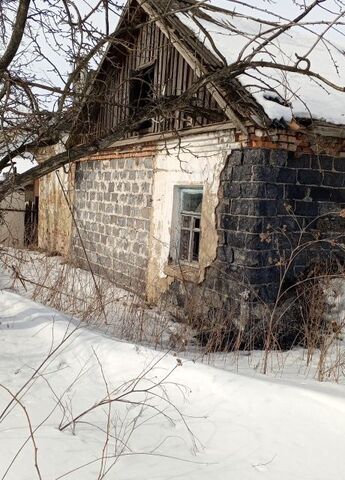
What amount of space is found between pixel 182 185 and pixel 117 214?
2.11 metres

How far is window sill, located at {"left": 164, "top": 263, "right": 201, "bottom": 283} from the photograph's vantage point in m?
5.48

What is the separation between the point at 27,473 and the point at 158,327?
3128mm

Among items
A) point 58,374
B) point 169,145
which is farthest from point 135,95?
point 58,374

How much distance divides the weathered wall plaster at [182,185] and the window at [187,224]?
0.38ft

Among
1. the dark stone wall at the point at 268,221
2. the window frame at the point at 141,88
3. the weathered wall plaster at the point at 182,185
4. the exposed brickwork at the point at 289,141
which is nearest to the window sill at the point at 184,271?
the weathered wall plaster at the point at 182,185

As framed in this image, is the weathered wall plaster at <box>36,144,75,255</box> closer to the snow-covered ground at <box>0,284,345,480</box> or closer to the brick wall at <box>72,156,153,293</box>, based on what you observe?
the brick wall at <box>72,156,153,293</box>

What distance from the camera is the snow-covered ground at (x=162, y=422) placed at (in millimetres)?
1998

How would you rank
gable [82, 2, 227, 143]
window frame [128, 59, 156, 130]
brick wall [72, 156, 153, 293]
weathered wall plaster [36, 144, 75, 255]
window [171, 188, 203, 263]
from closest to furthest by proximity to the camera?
gable [82, 2, 227, 143] → window [171, 188, 203, 263] → window frame [128, 59, 156, 130] → brick wall [72, 156, 153, 293] → weathered wall plaster [36, 144, 75, 255]

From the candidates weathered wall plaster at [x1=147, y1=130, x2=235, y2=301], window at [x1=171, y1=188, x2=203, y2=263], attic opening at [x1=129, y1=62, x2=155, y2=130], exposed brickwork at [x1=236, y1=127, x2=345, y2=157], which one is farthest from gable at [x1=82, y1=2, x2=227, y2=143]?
window at [x1=171, y1=188, x2=203, y2=263]

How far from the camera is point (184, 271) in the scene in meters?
5.71

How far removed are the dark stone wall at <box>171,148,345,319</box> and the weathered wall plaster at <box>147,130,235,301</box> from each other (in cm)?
17

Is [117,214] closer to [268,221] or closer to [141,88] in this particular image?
[141,88]

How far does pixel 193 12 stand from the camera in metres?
3.16

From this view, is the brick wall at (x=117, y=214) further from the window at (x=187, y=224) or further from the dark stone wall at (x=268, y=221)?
the dark stone wall at (x=268, y=221)
